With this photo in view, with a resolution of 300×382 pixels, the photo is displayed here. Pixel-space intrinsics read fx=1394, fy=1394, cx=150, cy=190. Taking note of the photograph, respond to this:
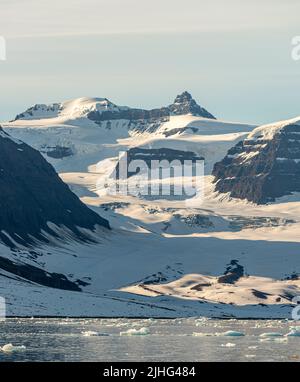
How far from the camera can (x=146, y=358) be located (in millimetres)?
189375

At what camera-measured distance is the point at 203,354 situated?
651 ft
